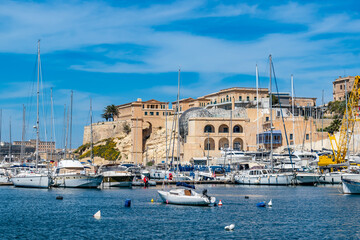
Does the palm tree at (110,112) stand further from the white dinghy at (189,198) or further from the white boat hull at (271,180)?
the white dinghy at (189,198)

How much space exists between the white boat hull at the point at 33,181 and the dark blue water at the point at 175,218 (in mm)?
5549

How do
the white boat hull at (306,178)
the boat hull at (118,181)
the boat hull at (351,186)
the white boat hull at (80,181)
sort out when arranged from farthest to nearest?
the white boat hull at (306,178)
the boat hull at (118,181)
the white boat hull at (80,181)
the boat hull at (351,186)

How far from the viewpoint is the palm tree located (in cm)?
13375

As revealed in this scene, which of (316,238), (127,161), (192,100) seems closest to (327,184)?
Result: (316,238)

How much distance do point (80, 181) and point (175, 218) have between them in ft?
74.1

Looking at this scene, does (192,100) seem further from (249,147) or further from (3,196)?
(3,196)

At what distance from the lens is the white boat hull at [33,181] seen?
Result: 53.7 meters

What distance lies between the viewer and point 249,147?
90562mm

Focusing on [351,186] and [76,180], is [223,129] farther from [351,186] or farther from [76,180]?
[351,186]

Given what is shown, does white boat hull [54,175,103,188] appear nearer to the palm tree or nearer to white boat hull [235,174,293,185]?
white boat hull [235,174,293,185]

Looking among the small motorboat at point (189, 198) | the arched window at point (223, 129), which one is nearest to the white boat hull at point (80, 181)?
the small motorboat at point (189, 198)

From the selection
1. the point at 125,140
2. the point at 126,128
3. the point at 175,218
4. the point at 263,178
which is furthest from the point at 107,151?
the point at 175,218

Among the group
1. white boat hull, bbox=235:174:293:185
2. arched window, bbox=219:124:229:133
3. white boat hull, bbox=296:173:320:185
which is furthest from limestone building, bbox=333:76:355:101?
white boat hull, bbox=235:174:293:185

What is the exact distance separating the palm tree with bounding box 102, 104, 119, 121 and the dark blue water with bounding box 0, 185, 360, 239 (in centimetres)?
8609
